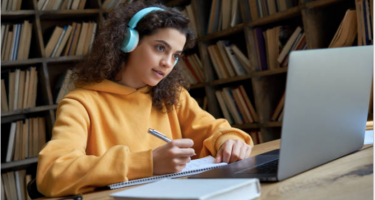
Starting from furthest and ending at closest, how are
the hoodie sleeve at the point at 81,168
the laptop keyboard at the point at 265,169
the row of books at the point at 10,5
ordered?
the row of books at the point at 10,5 → the hoodie sleeve at the point at 81,168 → the laptop keyboard at the point at 265,169

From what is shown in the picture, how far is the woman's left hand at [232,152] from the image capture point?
131 cm

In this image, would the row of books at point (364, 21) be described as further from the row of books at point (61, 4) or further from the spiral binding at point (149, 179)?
the row of books at point (61, 4)

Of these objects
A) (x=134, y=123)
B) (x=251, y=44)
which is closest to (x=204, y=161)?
(x=134, y=123)

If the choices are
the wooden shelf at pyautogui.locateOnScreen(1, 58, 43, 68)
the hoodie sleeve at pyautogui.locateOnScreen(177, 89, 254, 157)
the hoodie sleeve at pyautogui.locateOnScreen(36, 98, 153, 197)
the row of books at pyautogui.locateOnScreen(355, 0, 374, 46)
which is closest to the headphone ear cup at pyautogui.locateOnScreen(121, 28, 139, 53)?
the hoodie sleeve at pyautogui.locateOnScreen(177, 89, 254, 157)

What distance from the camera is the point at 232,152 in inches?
52.2

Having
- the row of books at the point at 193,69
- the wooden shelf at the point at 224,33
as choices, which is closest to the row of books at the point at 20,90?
the row of books at the point at 193,69

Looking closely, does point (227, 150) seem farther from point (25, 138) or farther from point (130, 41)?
point (25, 138)

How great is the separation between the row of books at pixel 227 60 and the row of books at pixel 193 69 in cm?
15

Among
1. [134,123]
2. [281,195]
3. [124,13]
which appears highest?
[124,13]

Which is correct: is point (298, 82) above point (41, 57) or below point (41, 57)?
below

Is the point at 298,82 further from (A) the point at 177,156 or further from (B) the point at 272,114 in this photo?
(B) the point at 272,114

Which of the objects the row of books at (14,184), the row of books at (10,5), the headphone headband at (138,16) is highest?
the row of books at (10,5)

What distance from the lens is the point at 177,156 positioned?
1.14m

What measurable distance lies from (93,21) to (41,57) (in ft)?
1.71
